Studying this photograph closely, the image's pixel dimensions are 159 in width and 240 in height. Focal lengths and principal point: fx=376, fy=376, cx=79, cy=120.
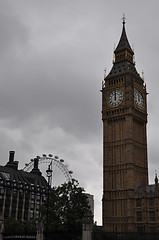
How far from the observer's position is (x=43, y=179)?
155750 millimetres

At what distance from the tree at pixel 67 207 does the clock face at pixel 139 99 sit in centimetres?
3517

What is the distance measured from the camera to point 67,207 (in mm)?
68188

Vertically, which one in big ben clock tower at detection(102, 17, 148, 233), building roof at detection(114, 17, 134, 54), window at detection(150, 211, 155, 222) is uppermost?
building roof at detection(114, 17, 134, 54)

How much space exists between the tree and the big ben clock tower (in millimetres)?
21914

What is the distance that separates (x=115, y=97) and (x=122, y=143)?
12709 millimetres

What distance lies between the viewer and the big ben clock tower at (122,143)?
89312 mm

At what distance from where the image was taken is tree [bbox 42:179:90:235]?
65.3 metres

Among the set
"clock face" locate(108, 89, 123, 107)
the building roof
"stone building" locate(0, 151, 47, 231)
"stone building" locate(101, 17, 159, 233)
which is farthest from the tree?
"stone building" locate(0, 151, 47, 231)

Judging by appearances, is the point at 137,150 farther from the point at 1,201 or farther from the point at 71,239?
the point at 1,201

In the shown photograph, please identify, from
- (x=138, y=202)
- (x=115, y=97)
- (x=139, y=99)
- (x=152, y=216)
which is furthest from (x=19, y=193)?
(x=152, y=216)

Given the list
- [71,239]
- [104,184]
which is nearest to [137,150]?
[104,184]

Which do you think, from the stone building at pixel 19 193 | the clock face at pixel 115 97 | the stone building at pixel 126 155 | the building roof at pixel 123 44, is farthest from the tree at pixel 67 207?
the stone building at pixel 19 193

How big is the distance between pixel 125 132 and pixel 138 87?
1350 cm

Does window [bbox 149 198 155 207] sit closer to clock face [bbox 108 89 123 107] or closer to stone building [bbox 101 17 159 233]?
stone building [bbox 101 17 159 233]
